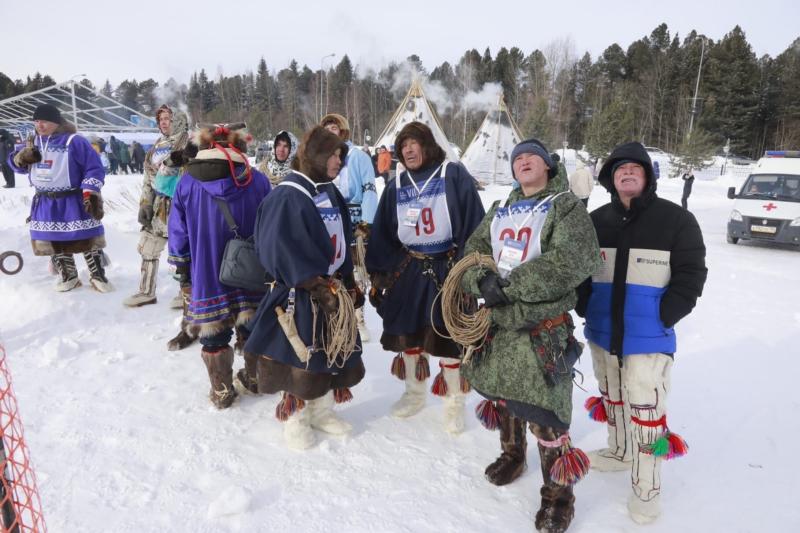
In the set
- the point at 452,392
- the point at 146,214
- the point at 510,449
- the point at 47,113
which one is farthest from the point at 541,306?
the point at 47,113

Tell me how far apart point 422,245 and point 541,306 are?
104 centimetres

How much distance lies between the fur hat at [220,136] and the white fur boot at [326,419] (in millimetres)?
1705

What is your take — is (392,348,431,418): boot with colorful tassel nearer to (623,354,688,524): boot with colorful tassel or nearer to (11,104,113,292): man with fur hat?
(623,354,688,524): boot with colorful tassel

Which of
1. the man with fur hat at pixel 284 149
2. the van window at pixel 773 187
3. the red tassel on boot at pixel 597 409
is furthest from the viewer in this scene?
the van window at pixel 773 187

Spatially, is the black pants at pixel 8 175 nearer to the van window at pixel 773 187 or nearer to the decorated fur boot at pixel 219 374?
the decorated fur boot at pixel 219 374

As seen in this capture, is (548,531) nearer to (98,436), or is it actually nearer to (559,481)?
(559,481)

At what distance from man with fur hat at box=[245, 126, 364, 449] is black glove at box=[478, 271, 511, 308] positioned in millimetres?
797

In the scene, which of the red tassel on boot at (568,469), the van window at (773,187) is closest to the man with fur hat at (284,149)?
the red tassel on boot at (568,469)

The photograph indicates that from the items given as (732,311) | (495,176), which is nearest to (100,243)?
(732,311)

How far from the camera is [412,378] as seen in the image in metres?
3.28

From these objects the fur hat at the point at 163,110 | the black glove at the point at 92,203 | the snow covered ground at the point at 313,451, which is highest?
the fur hat at the point at 163,110

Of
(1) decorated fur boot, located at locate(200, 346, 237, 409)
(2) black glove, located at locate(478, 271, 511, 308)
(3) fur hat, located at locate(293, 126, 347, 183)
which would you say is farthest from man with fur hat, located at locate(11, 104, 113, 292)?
(2) black glove, located at locate(478, 271, 511, 308)

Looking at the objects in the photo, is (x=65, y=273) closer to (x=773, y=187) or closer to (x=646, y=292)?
(x=646, y=292)

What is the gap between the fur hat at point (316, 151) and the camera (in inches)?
103
